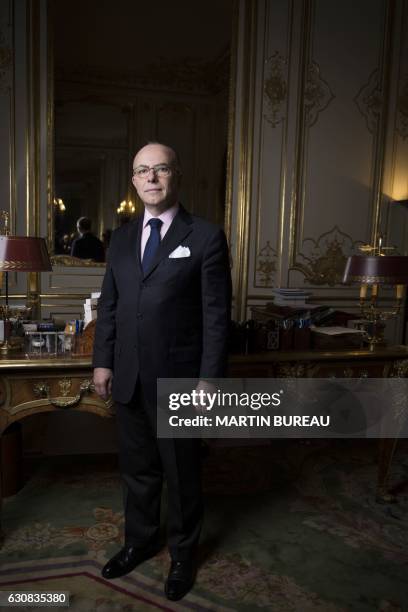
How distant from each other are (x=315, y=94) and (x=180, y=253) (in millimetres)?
2966

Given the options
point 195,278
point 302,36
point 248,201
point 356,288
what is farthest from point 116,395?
point 302,36

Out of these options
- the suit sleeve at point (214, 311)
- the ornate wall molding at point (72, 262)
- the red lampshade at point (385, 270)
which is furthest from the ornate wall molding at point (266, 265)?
the suit sleeve at point (214, 311)

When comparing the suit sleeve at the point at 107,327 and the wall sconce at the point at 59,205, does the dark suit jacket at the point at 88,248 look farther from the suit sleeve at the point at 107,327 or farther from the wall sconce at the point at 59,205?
the suit sleeve at the point at 107,327

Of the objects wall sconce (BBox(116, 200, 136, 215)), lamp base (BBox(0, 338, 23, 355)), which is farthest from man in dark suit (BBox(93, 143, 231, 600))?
wall sconce (BBox(116, 200, 136, 215))

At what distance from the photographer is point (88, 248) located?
12.8 feet

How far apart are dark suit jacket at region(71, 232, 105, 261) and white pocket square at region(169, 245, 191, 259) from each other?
234 cm

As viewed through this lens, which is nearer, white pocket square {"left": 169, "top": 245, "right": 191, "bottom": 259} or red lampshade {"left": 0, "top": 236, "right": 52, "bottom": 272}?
white pocket square {"left": 169, "top": 245, "right": 191, "bottom": 259}

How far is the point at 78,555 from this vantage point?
197 centimetres

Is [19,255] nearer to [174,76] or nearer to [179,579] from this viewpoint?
[179,579]

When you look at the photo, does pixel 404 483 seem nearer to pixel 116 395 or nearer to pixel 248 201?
pixel 116 395

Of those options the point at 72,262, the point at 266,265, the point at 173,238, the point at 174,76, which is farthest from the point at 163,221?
the point at 174,76

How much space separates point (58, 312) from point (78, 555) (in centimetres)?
223

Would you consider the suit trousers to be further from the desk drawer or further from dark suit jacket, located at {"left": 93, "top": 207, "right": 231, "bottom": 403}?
the desk drawer

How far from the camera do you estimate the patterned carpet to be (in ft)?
Result: 5.83
